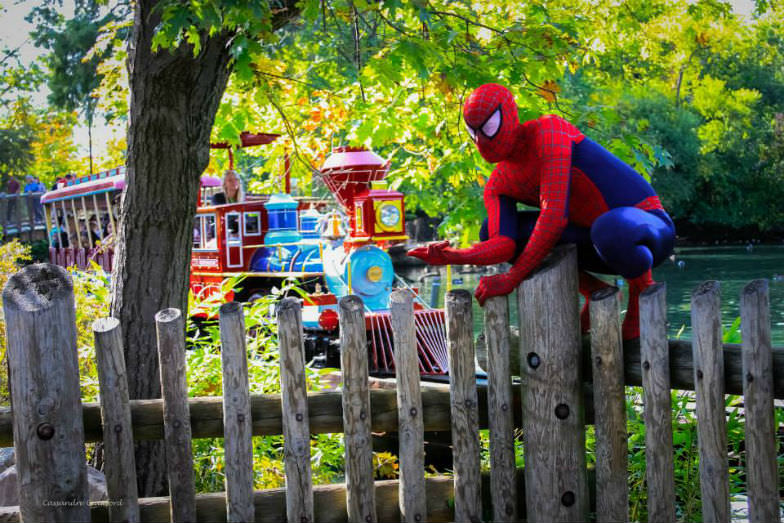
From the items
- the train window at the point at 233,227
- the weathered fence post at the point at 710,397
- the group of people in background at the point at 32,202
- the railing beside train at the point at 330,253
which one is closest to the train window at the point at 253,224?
the railing beside train at the point at 330,253

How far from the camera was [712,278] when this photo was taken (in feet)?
95.5

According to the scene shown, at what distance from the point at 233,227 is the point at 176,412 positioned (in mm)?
10485

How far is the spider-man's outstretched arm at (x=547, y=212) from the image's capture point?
2.97 meters

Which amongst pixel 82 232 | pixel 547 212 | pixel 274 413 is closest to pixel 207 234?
pixel 82 232

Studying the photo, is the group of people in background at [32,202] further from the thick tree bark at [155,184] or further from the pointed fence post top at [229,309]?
the pointed fence post top at [229,309]

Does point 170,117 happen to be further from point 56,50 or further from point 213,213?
point 56,50

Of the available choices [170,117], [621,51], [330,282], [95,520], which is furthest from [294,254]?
[95,520]

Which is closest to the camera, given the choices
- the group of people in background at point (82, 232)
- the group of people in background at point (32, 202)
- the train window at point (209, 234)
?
the train window at point (209, 234)

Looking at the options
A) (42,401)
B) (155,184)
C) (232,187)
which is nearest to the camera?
(42,401)

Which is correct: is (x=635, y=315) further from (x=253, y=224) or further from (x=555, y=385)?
(x=253, y=224)

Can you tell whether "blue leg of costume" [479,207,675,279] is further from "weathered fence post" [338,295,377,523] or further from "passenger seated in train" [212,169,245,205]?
"passenger seated in train" [212,169,245,205]

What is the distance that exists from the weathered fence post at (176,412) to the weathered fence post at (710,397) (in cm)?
179

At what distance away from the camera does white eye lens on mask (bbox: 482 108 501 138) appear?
305 centimetres

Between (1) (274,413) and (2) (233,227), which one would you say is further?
(2) (233,227)
